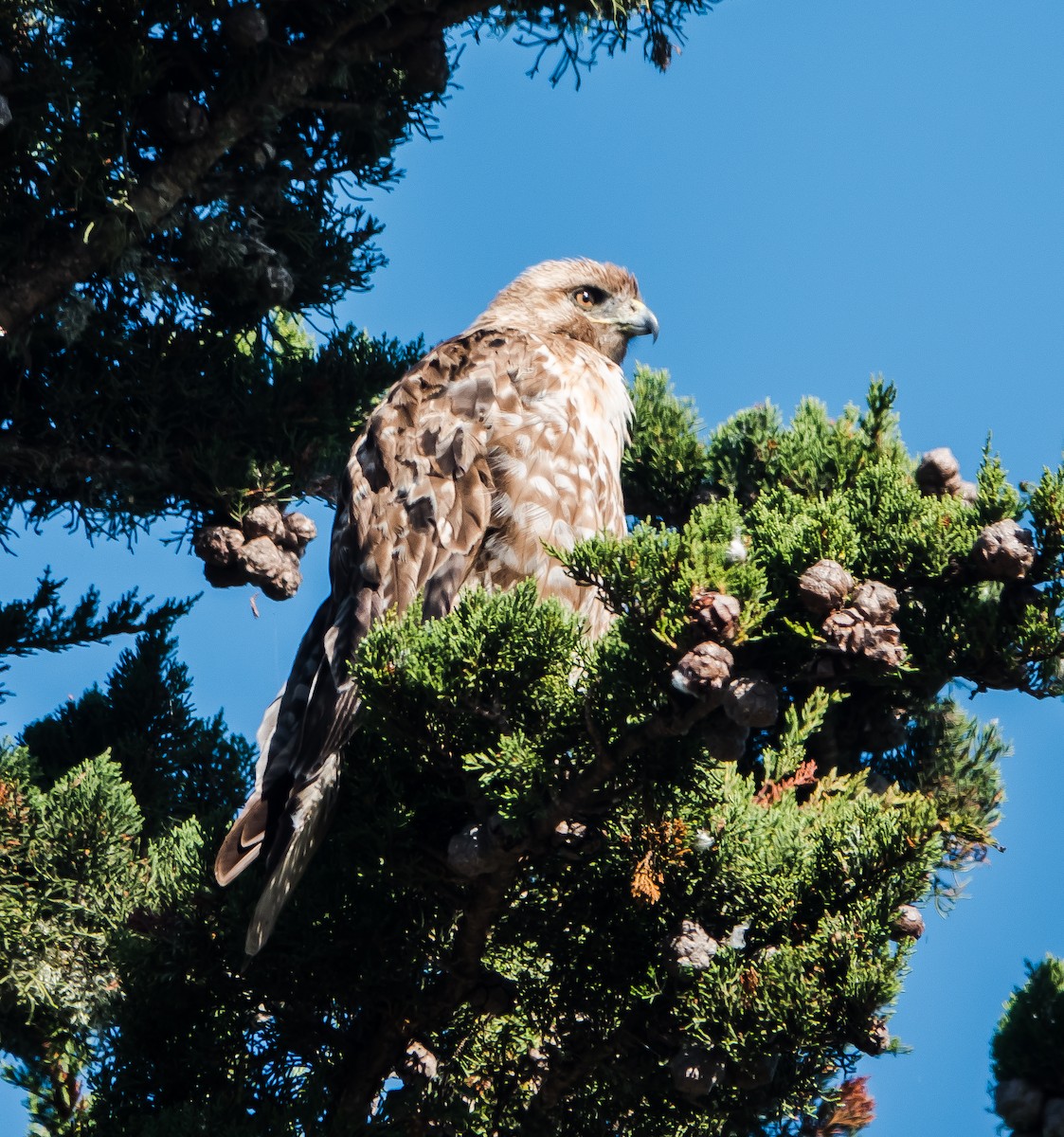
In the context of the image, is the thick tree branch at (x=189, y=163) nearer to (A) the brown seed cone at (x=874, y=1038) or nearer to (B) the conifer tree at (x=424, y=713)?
(B) the conifer tree at (x=424, y=713)

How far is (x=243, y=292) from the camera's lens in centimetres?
445

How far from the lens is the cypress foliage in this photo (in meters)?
2.48

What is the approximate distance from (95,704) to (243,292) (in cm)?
137

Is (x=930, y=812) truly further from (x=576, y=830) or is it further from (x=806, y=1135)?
(x=806, y=1135)

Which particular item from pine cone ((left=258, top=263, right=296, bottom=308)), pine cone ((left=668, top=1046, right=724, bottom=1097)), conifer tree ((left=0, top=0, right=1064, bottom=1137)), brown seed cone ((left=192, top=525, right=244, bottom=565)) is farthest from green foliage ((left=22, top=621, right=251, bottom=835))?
pine cone ((left=668, top=1046, right=724, bottom=1097))

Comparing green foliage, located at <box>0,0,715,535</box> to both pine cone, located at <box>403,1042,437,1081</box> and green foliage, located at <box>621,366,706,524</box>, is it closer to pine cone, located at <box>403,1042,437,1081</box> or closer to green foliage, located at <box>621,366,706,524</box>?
green foliage, located at <box>621,366,706,524</box>

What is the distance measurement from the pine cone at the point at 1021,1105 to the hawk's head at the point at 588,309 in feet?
9.79

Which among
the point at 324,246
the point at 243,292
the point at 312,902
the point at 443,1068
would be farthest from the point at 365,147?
the point at 443,1068

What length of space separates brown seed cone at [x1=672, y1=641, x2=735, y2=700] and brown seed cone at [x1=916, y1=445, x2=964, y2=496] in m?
1.37

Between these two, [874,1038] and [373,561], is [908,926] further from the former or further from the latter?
[373,561]

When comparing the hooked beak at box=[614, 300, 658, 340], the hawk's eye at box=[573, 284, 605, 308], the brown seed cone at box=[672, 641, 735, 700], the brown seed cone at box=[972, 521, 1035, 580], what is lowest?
the brown seed cone at box=[672, 641, 735, 700]

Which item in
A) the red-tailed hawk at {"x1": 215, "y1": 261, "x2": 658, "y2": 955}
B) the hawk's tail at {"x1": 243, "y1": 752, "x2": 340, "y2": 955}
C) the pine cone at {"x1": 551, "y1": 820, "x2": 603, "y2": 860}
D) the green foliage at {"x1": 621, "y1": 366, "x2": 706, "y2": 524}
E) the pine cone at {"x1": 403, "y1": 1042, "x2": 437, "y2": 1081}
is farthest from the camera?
the green foliage at {"x1": 621, "y1": 366, "x2": 706, "y2": 524}

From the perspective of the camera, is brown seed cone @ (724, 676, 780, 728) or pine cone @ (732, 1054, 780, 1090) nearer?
brown seed cone @ (724, 676, 780, 728)

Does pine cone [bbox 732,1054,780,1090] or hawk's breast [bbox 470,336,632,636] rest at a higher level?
hawk's breast [bbox 470,336,632,636]
